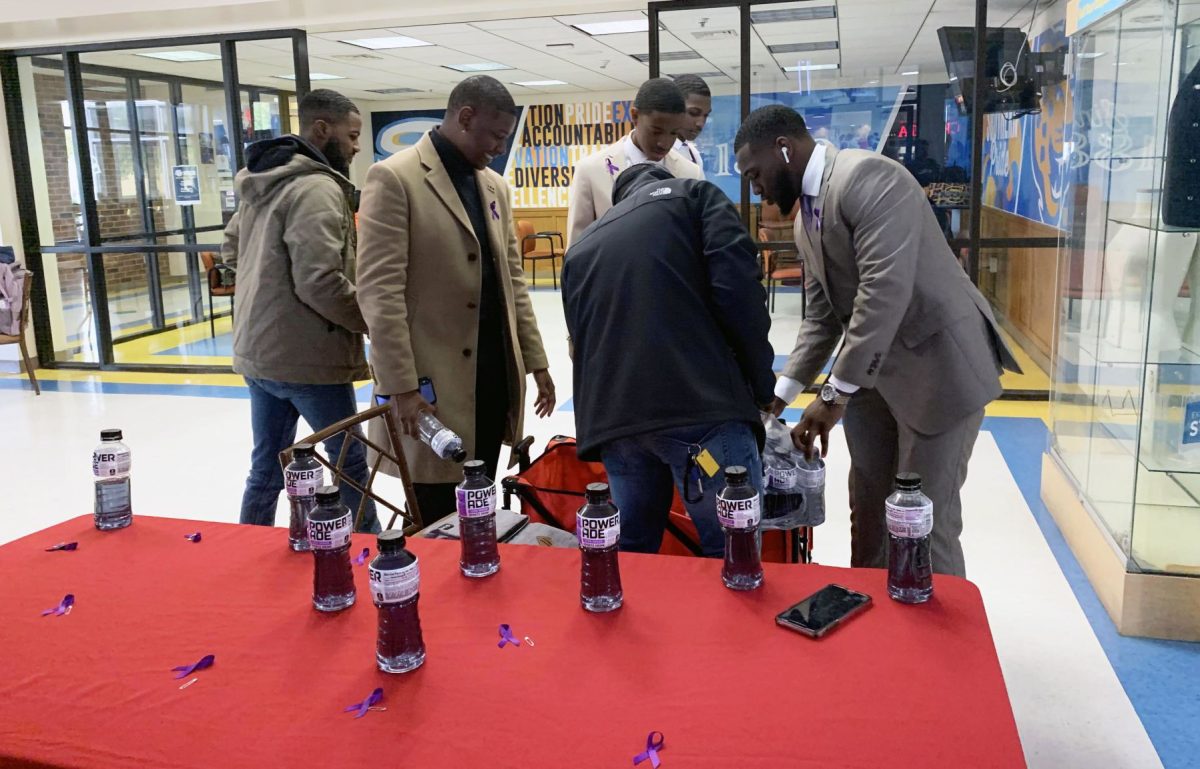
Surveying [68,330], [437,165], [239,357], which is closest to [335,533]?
A: [437,165]

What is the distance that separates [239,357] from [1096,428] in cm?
306

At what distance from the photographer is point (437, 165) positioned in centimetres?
268

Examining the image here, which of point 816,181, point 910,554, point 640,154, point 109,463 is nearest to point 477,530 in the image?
point 910,554

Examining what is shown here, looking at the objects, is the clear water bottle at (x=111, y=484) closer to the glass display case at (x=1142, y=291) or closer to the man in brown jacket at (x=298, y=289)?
the man in brown jacket at (x=298, y=289)

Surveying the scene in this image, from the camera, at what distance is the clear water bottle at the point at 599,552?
163cm

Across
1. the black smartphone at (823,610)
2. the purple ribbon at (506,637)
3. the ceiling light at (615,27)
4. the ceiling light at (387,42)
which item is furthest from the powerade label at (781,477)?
the ceiling light at (387,42)

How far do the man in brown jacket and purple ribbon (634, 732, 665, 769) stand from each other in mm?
1791

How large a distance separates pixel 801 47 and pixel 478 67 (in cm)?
631

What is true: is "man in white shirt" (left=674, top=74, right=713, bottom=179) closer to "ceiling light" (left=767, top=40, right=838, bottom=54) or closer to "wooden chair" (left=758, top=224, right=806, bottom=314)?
"ceiling light" (left=767, top=40, right=838, bottom=54)

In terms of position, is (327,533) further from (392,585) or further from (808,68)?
(808,68)

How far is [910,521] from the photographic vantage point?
161 centimetres

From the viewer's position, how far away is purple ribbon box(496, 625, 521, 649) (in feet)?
5.01

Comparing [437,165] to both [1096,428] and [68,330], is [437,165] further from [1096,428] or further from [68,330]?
[68,330]

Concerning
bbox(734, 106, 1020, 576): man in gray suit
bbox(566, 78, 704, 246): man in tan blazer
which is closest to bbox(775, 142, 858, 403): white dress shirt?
bbox(734, 106, 1020, 576): man in gray suit
